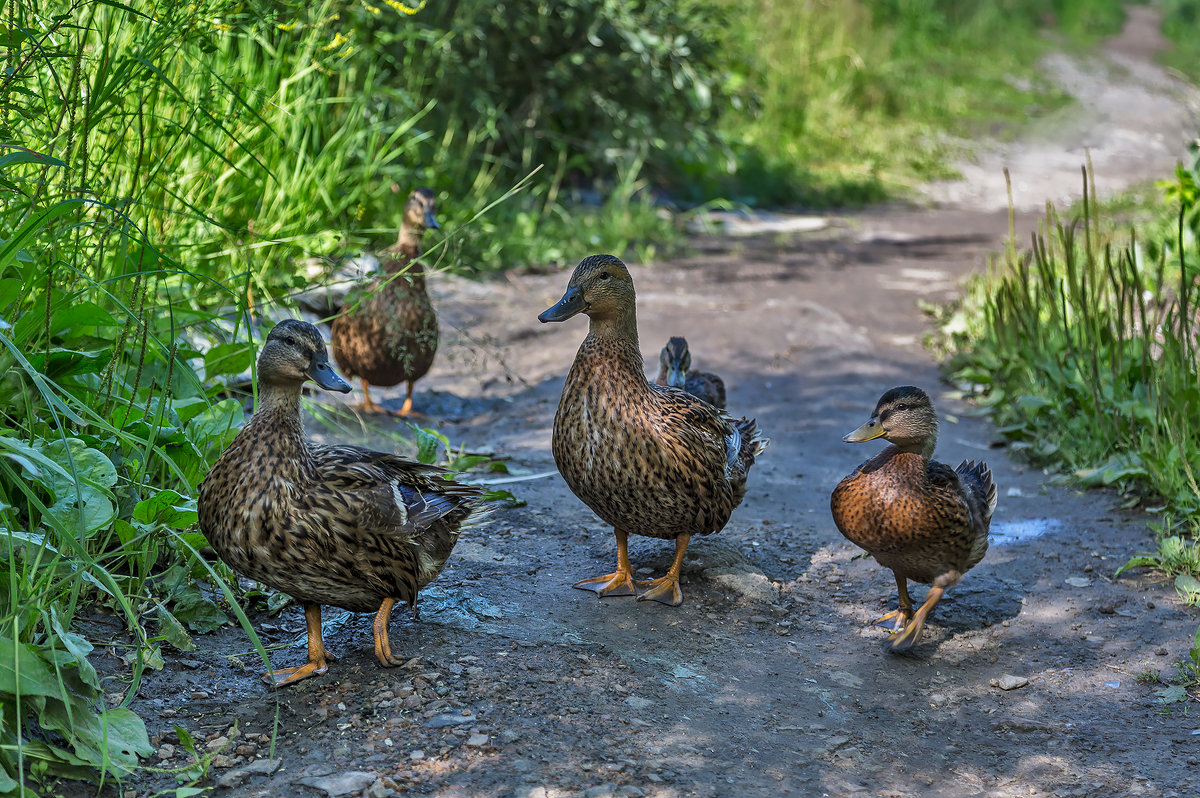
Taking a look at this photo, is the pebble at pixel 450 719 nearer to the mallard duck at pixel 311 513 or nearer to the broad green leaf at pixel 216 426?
the mallard duck at pixel 311 513

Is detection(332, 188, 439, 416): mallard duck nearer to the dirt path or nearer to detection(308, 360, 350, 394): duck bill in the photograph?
the dirt path

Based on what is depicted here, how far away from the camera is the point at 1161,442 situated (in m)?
4.95

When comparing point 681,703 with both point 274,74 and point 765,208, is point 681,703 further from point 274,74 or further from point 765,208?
point 765,208

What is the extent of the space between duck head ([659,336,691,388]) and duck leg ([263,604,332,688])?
2152 mm

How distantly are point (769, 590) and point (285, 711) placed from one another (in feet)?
6.09

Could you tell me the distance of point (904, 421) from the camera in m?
3.99

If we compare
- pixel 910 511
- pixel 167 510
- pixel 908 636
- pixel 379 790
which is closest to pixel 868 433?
pixel 910 511

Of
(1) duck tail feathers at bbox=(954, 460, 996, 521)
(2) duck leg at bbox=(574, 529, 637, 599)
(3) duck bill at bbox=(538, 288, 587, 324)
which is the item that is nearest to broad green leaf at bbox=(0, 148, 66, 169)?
(3) duck bill at bbox=(538, 288, 587, 324)

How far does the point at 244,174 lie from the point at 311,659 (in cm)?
199

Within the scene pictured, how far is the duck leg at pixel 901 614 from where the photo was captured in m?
3.95

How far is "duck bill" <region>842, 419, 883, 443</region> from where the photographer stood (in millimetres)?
4008

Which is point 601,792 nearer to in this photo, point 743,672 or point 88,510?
point 743,672

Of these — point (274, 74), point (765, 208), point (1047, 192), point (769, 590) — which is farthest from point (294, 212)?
point (1047, 192)

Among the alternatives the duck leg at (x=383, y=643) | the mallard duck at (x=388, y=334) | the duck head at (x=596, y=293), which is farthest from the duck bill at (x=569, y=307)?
the mallard duck at (x=388, y=334)
